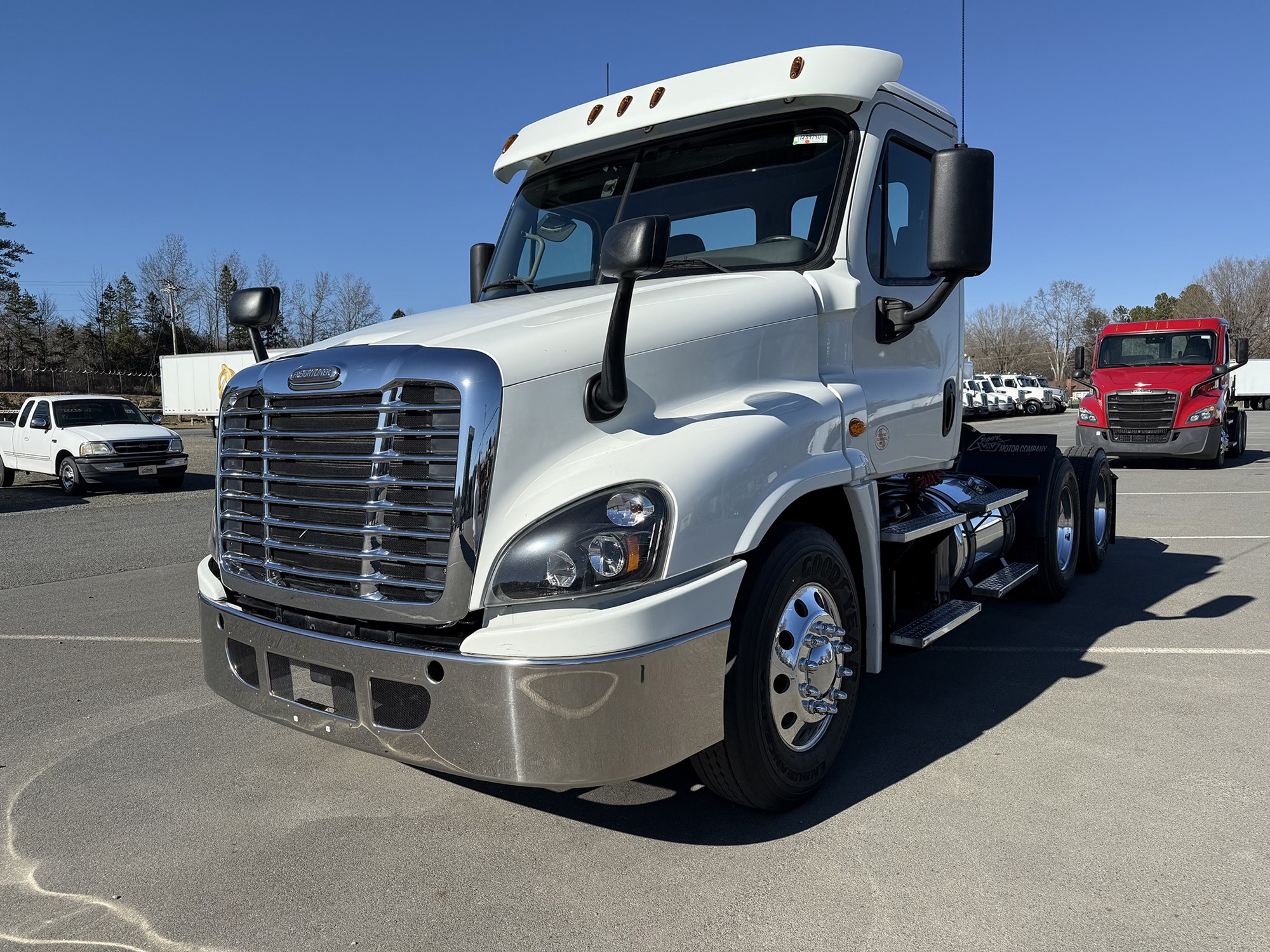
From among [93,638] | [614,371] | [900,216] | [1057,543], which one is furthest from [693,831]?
[93,638]

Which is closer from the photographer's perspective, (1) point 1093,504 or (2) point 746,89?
(2) point 746,89

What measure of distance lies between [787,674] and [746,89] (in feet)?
7.81

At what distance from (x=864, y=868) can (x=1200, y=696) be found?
2.52 m

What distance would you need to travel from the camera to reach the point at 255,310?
4.16 m

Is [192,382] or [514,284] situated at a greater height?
[192,382]

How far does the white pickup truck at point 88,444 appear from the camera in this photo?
16266 millimetres

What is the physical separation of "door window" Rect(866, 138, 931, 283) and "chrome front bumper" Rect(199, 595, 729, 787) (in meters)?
2.01

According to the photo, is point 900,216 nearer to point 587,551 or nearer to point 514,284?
point 514,284

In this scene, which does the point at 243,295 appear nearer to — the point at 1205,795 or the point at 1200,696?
the point at 1205,795

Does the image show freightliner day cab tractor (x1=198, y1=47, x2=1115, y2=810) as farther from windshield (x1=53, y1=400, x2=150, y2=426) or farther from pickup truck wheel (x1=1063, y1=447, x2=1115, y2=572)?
windshield (x1=53, y1=400, x2=150, y2=426)

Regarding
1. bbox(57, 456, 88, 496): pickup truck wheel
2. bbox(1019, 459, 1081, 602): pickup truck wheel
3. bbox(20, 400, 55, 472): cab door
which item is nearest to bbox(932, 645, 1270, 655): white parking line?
bbox(1019, 459, 1081, 602): pickup truck wheel

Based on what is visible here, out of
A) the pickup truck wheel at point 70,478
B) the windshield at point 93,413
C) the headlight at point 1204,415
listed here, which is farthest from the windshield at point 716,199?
the windshield at point 93,413

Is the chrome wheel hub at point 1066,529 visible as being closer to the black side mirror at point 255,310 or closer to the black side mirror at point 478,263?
the black side mirror at point 478,263

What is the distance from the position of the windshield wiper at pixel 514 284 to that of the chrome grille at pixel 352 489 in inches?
59.1
